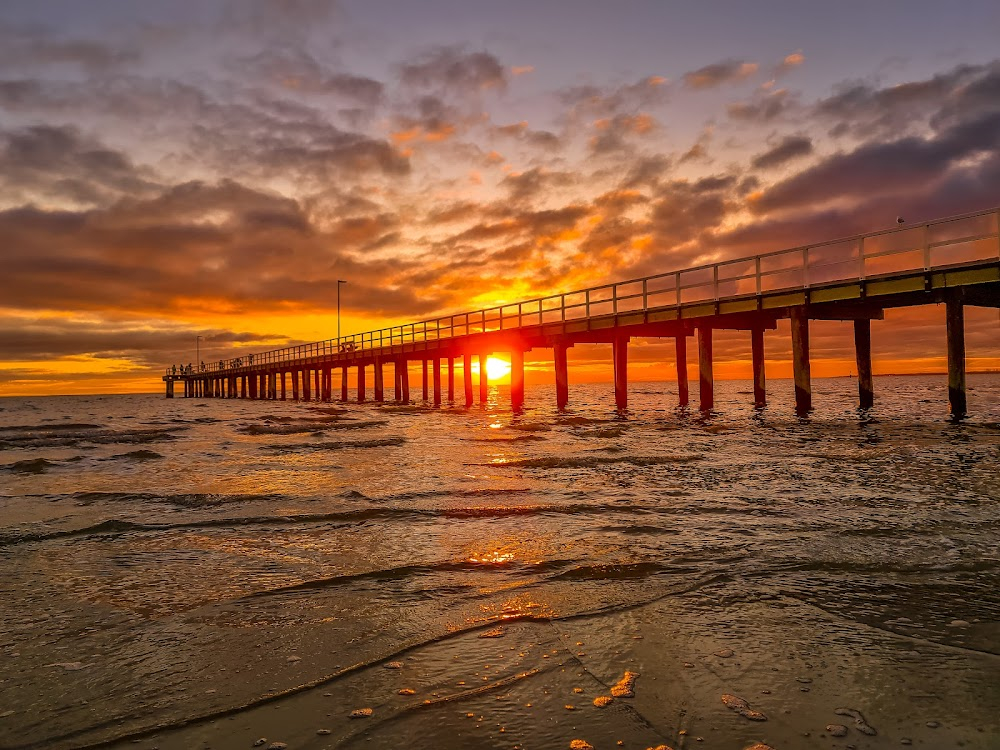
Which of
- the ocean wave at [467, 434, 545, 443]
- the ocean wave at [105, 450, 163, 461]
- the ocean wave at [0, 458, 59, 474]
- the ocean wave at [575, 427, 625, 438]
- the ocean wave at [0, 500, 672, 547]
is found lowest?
the ocean wave at [0, 500, 672, 547]

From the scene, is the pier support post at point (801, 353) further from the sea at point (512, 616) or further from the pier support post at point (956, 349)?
the sea at point (512, 616)

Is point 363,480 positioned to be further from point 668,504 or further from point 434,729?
point 434,729

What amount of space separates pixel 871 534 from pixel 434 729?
4344mm

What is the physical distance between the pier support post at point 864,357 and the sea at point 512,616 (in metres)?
15.3

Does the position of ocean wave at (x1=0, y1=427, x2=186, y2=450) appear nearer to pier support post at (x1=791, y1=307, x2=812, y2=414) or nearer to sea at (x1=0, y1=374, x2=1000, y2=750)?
sea at (x1=0, y1=374, x2=1000, y2=750)

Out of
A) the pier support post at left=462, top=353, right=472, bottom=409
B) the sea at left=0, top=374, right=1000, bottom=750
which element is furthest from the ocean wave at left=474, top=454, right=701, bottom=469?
the pier support post at left=462, top=353, right=472, bottom=409

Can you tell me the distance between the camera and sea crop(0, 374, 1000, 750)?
2.31m

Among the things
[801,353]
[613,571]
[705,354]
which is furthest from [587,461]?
[705,354]

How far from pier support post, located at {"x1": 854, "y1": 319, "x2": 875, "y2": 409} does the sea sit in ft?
50.1

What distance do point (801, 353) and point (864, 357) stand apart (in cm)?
429

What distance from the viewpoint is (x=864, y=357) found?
854 inches

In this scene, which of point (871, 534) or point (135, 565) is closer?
point (135, 565)

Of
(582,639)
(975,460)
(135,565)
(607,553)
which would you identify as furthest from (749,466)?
(135,565)

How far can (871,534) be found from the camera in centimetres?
511
